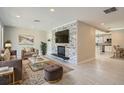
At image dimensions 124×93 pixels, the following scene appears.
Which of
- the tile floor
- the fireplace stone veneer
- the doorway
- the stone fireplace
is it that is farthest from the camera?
the doorway

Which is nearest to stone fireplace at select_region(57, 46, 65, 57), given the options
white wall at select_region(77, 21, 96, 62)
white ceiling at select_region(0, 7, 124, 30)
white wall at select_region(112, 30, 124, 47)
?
white wall at select_region(77, 21, 96, 62)

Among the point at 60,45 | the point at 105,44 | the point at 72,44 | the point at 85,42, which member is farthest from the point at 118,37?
the point at 60,45

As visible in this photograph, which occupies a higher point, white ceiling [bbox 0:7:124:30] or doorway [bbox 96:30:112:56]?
white ceiling [bbox 0:7:124:30]

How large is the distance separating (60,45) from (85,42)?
1.91 meters

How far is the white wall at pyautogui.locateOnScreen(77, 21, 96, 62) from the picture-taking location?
17.3 ft

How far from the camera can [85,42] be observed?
5664 millimetres

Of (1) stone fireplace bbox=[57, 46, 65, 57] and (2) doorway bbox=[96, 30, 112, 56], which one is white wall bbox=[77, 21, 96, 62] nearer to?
(1) stone fireplace bbox=[57, 46, 65, 57]

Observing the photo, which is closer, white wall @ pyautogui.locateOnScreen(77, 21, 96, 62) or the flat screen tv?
white wall @ pyautogui.locateOnScreen(77, 21, 96, 62)

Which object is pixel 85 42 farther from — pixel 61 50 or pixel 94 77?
pixel 94 77

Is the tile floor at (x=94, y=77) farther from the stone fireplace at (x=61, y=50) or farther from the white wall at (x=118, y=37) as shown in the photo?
the white wall at (x=118, y=37)

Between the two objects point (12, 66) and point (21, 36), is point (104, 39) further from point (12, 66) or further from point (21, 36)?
point (12, 66)

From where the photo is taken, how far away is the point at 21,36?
303 inches
